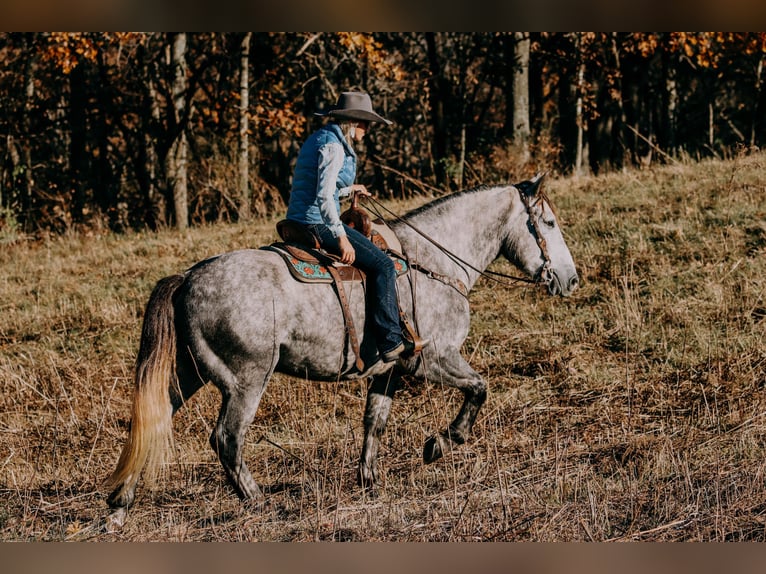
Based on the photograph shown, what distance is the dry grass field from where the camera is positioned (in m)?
5.91

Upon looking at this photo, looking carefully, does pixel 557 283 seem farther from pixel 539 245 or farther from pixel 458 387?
pixel 458 387

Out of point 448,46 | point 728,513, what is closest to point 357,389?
point 728,513

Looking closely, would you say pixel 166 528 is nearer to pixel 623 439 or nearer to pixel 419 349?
pixel 419 349

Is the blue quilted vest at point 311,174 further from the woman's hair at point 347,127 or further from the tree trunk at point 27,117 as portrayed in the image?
the tree trunk at point 27,117

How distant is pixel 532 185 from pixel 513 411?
242 centimetres

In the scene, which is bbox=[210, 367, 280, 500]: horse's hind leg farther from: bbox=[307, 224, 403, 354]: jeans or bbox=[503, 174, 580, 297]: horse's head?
bbox=[503, 174, 580, 297]: horse's head

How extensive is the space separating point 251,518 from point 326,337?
4.50 feet

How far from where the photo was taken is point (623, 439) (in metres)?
7.48

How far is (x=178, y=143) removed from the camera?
1922 centimetres

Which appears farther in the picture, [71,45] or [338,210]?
[71,45]

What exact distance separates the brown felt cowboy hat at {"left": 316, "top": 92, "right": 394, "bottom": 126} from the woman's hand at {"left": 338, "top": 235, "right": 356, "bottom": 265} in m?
0.89

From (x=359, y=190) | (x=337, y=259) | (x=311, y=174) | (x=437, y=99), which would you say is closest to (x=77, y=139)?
(x=437, y=99)

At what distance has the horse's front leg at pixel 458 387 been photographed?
6691 mm

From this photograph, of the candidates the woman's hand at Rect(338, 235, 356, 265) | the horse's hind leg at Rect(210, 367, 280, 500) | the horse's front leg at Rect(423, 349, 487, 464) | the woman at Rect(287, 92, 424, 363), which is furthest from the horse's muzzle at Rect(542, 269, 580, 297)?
the horse's hind leg at Rect(210, 367, 280, 500)
